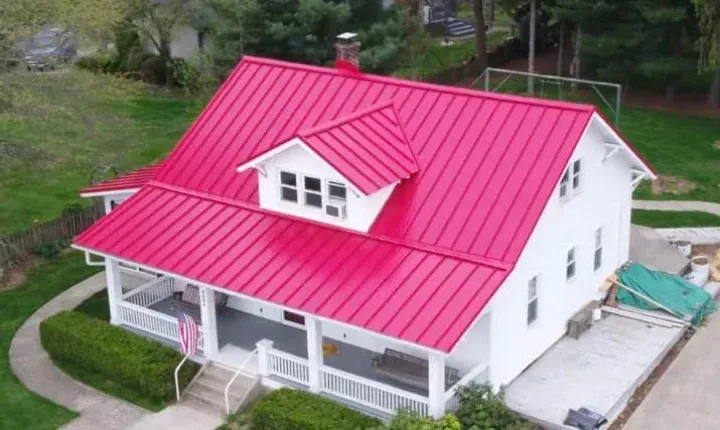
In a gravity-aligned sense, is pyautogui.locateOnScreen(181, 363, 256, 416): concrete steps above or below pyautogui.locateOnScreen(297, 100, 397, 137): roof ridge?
below

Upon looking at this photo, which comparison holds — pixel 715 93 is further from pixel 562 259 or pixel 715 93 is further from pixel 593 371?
pixel 593 371

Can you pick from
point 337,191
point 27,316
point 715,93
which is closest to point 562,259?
point 337,191

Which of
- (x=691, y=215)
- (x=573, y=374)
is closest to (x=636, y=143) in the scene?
(x=691, y=215)

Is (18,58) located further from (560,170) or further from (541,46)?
(541,46)

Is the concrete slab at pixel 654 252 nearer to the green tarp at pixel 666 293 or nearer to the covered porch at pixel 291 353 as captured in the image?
the green tarp at pixel 666 293

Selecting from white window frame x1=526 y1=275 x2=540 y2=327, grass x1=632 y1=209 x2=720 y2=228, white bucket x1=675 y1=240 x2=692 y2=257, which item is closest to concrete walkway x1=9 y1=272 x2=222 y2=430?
white window frame x1=526 y1=275 x2=540 y2=327

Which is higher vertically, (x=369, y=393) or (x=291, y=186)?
(x=291, y=186)

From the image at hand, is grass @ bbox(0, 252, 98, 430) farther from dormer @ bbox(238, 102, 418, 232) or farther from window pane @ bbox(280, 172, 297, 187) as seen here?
window pane @ bbox(280, 172, 297, 187)

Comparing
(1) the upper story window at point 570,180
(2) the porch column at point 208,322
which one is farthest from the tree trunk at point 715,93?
(2) the porch column at point 208,322
